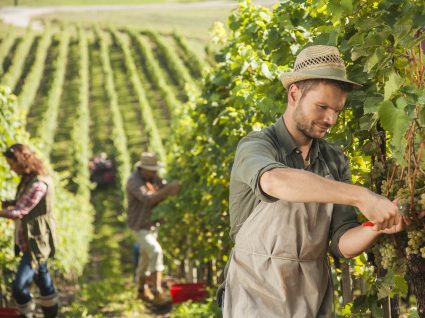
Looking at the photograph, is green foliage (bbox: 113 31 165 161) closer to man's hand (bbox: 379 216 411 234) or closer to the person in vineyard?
the person in vineyard

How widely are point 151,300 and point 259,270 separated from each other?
5096mm

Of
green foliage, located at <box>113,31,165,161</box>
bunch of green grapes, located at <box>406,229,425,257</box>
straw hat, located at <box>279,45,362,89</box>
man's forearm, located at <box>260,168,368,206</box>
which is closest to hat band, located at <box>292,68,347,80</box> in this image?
straw hat, located at <box>279,45,362,89</box>

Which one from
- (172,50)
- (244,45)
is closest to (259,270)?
(244,45)

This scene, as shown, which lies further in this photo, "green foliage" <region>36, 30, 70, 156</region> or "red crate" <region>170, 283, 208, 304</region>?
"green foliage" <region>36, 30, 70, 156</region>

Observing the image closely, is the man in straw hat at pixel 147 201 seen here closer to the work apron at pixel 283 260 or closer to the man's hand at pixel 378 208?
the work apron at pixel 283 260

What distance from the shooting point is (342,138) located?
253cm

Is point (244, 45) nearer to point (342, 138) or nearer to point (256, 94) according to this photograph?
point (256, 94)

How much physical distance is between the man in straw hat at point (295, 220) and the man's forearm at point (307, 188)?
0.07 m

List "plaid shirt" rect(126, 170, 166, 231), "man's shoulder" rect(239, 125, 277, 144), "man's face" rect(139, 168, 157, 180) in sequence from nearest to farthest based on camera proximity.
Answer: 1. "man's shoulder" rect(239, 125, 277, 144)
2. "plaid shirt" rect(126, 170, 166, 231)
3. "man's face" rect(139, 168, 157, 180)

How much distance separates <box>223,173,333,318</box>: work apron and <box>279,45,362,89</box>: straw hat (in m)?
0.32

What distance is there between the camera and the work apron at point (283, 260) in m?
1.96

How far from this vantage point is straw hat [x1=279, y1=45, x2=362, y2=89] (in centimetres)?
190

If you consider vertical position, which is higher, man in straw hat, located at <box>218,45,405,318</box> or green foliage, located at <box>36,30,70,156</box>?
green foliage, located at <box>36,30,70,156</box>

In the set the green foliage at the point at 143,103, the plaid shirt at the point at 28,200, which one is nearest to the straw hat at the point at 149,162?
the plaid shirt at the point at 28,200
